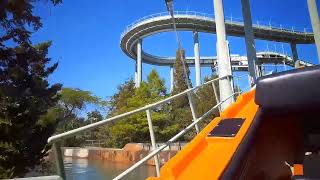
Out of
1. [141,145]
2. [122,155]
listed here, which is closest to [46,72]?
[141,145]

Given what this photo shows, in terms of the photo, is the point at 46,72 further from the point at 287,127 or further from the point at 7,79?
the point at 287,127

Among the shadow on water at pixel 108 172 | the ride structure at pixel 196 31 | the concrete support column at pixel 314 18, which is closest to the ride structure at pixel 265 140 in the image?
the shadow on water at pixel 108 172

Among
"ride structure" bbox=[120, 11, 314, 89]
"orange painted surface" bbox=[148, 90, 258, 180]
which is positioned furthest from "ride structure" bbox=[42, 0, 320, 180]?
"ride structure" bbox=[120, 11, 314, 89]

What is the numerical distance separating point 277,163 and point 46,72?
817 inches

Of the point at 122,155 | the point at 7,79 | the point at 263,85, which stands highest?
the point at 7,79

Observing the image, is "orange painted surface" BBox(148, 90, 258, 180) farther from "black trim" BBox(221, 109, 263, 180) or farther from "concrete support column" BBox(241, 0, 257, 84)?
"concrete support column" BBox(241, 0, 257, 84)

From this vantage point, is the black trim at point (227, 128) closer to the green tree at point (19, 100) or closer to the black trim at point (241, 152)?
the black trim at point (241, 152)

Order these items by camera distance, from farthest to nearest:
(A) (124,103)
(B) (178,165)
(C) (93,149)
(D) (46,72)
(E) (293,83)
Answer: (A) (124,103) → (C) (93,149) → (D) (46,72) → (B) (178,165) → (E) (293,83)

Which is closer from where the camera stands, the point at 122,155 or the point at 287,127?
the point at 287,127

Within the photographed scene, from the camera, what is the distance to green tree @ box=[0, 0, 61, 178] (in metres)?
13.7

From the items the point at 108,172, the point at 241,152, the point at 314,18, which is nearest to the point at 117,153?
the point at 108,172

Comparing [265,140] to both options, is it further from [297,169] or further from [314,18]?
[314,18]

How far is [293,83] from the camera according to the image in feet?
6.18

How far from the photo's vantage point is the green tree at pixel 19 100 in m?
13.7
